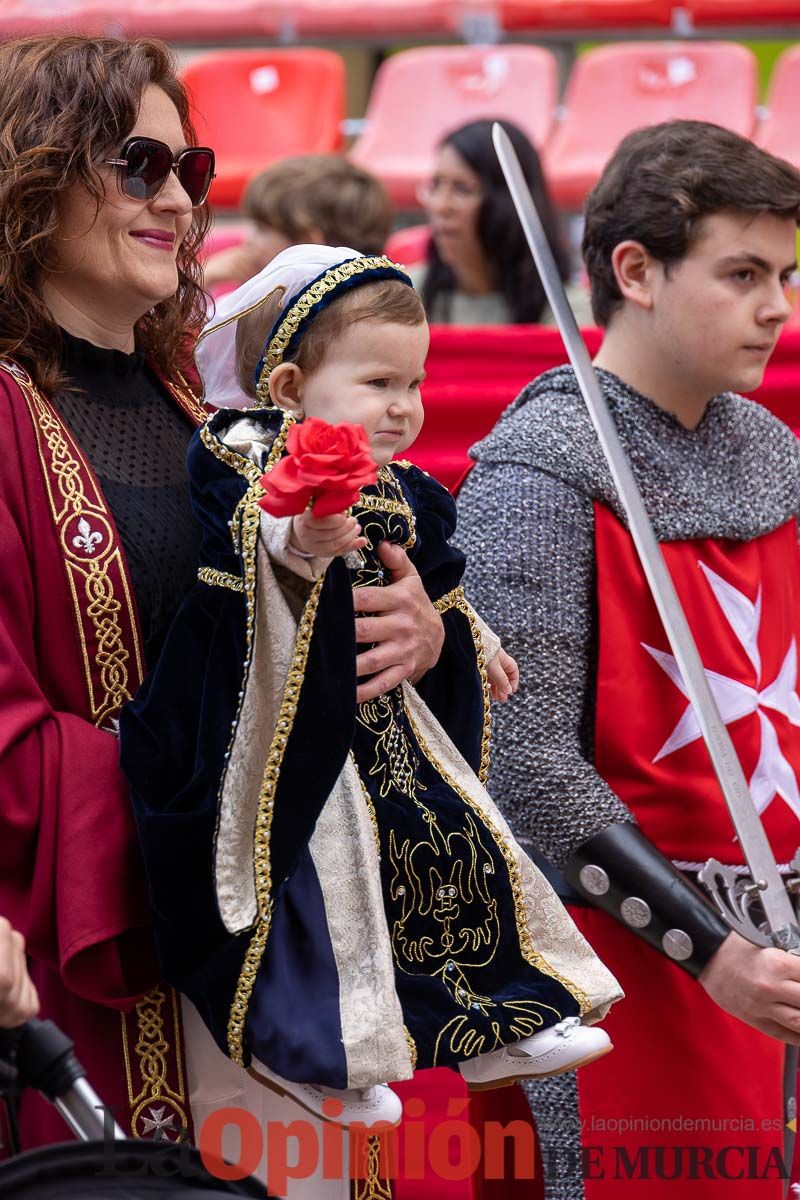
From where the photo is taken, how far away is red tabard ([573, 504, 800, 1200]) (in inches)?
79.6

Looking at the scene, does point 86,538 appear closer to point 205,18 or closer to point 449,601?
point 449,601

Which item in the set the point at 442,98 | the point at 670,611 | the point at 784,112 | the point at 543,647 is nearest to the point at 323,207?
the point at 543,647

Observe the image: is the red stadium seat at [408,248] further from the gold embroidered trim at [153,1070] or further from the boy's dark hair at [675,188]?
the gold embroidered trim at [153,1070]

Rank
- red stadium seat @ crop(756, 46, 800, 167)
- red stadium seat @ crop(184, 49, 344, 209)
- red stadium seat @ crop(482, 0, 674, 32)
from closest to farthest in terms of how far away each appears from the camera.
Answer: red stadium seat @ crop(756, 46, 800, 167), red stadium seat @ crop(482, 0, 674, 32), red stadium seat @ crop(184, 49, 344, 209)

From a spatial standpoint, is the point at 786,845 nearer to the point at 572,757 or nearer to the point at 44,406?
the point at 572,757

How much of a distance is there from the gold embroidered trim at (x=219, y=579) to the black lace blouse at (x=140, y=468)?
9 centimetres

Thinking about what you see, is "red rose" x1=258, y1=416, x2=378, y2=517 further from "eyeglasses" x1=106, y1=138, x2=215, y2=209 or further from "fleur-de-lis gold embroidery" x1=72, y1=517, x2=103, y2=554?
"eyeglasses" x1=106, y1=138, x2=215, y2=209

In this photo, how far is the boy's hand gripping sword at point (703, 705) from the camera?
1825mm

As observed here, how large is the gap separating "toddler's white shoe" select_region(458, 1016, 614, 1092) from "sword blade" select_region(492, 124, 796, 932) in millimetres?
310

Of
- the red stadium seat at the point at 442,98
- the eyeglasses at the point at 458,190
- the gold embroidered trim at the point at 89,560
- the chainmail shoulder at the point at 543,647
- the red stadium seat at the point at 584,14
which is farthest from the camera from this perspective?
the red stadium seat at the point at 584,14

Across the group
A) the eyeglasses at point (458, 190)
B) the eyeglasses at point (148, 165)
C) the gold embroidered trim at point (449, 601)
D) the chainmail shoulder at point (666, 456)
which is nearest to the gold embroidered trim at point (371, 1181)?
the gold embroidered trim at point (449, 601)

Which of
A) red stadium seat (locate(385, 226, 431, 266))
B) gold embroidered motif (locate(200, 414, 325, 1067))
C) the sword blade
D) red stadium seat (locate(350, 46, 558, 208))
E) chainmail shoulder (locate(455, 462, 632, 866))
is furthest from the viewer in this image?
red stadium seat (locate(350, 46, 558, 208))

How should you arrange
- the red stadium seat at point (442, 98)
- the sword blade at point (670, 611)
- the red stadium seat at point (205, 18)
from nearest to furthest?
the sword blade at point (670, 611), the red stadium seat at point (442, 98), the red stadium seat at point (205, 18)

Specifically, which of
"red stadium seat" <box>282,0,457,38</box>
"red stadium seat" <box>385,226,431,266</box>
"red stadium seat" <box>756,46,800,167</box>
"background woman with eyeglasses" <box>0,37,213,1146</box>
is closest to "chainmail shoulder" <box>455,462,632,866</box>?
"background woman with eyeglasses" <box>0,37,213,1146</box>
